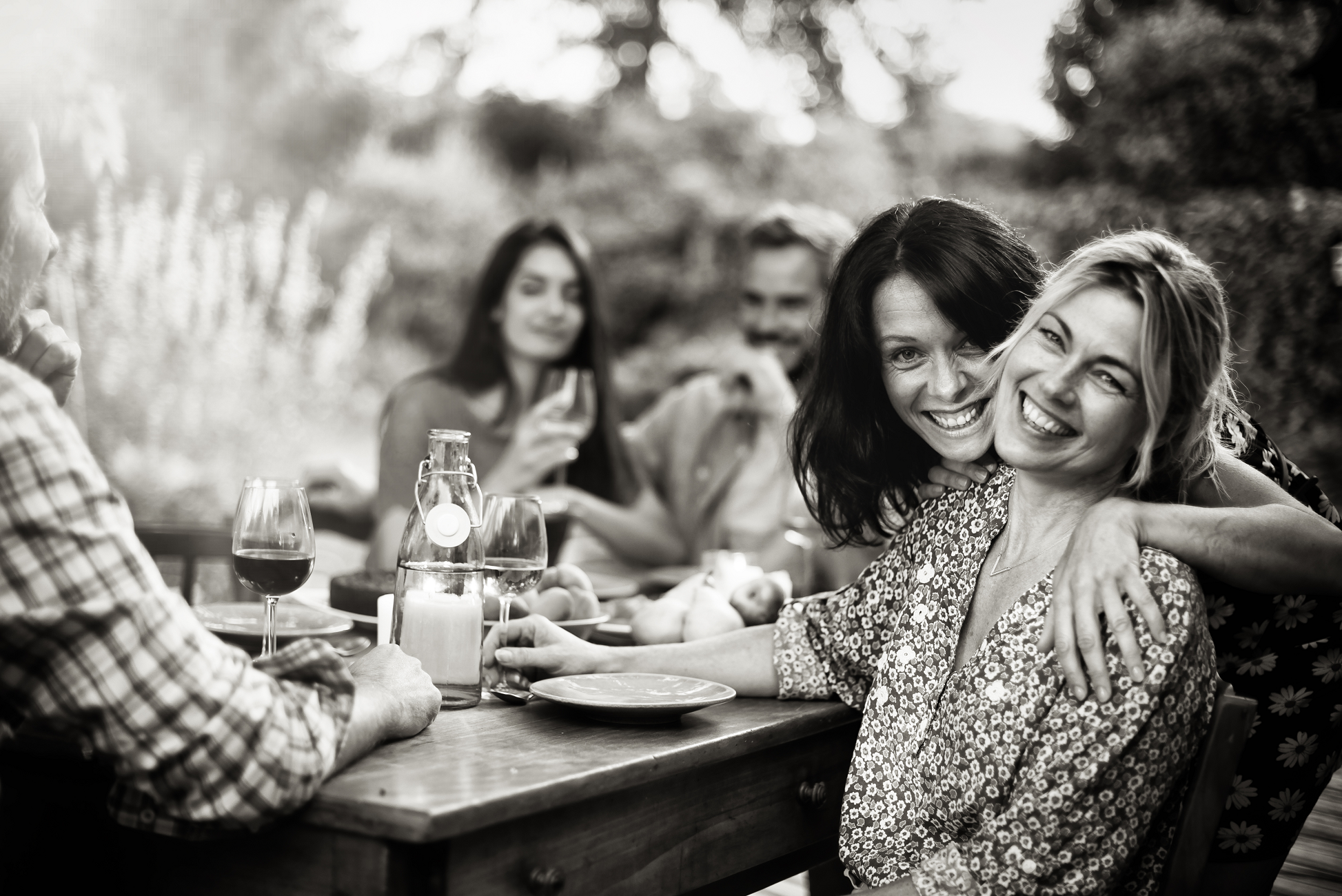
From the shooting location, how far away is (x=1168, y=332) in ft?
5.09

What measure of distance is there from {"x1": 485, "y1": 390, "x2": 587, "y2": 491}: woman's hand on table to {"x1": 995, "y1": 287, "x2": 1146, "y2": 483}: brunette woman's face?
185 centimetres

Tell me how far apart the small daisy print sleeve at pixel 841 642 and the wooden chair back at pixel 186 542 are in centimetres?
172

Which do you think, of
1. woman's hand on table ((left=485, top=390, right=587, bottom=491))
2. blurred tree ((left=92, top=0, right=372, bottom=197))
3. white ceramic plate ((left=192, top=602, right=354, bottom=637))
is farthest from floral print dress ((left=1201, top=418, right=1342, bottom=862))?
blurred tree ((left=92, top=0, right=372, bottom=197))

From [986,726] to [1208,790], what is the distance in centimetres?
27

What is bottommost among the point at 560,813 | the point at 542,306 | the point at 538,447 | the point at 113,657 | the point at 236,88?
the point at 560,813

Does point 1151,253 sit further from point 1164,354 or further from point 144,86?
point 144,86

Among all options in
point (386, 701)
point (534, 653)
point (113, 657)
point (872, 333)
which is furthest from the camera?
point (872, 333)

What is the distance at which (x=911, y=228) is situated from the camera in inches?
81.4

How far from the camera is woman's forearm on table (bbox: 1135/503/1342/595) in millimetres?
1566

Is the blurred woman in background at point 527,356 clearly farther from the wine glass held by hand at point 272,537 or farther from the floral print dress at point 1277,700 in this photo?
the floral print dress at point 1277,700

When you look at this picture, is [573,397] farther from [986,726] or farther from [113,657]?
[113,657]

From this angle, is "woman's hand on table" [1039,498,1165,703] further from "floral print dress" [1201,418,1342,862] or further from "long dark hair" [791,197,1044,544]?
"long dark hair" [791,197,1044,544]

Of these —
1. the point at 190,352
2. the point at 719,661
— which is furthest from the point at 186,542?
the point at 190,352

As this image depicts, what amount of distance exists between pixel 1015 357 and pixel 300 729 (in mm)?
1050
